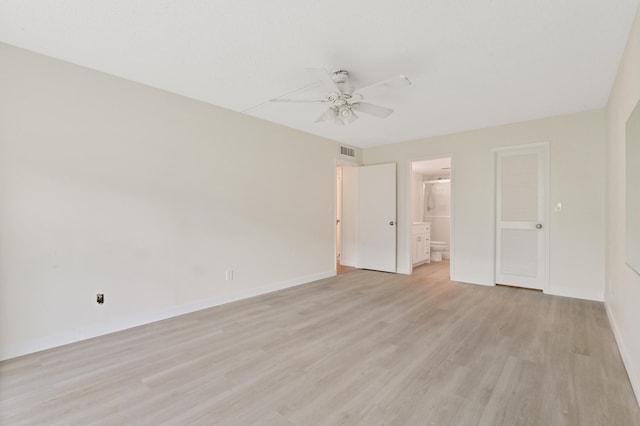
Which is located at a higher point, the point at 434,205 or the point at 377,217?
the point at 434,205

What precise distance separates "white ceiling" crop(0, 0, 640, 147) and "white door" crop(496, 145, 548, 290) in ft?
3.62

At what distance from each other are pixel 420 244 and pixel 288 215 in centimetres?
333

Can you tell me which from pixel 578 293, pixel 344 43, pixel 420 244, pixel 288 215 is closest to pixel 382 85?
pixel 344 43

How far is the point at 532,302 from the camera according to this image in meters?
3.79

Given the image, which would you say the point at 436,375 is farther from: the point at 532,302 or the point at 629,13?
the point at 629,13

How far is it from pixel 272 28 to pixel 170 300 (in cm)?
293

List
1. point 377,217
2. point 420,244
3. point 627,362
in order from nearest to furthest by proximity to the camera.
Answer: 1. point 627,362
2. point 377,217
3. point 420,244

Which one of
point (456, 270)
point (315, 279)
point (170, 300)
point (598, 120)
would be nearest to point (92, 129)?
point (170, 300)

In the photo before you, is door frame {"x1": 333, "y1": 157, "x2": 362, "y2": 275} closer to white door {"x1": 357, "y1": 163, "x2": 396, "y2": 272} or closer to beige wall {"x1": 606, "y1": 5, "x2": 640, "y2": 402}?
white door {"x1": 357, "y1": 163, "x2": 396, "y2": 272}

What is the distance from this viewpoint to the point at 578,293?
3.93 m

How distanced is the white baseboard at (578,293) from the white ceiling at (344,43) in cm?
244

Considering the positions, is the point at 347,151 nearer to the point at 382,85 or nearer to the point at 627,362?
the point at 382,85

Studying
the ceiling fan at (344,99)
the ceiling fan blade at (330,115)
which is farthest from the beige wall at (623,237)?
the ceiling fan blade at (330,115)

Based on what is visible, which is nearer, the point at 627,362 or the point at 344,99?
the point at 627,362
